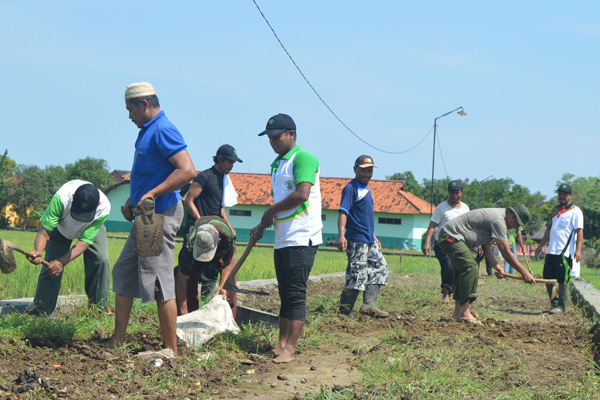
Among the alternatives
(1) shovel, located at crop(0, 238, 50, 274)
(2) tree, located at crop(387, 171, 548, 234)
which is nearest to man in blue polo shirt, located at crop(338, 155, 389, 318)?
(1) shovel, located at crop(0, 238, 50, 274)

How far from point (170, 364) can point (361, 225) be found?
3.69 metres

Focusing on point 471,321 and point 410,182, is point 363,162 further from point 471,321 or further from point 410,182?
point 410,182

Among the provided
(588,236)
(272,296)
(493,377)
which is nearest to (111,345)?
(493,377)

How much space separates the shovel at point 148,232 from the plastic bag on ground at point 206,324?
3.04ft

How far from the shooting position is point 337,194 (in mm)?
49906

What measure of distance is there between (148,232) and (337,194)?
150 feet

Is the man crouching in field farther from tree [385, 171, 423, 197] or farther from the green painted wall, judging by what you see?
tree [385, 171, 423, 197]

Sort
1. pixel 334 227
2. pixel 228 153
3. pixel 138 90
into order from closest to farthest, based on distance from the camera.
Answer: pixel 138 90, pixel 228 153, pixel 334 227

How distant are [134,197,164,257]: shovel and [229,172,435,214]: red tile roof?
42.2 metres

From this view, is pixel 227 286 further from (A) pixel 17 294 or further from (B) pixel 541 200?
(B) pixel 541 200

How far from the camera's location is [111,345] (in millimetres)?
4746

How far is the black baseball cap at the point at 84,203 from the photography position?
5641 millimetres

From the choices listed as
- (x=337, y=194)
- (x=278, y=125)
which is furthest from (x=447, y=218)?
(x=337, y=194)

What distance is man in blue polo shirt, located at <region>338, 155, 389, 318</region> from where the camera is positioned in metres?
7.42
